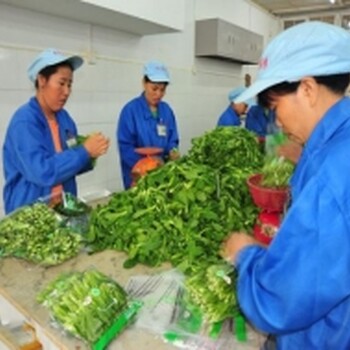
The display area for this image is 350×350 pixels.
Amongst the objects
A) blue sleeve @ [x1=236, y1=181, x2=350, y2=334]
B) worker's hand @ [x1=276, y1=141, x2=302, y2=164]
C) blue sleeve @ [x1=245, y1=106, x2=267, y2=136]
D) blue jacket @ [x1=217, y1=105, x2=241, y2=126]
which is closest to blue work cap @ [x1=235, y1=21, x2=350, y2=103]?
blue sleeve @ [x1=236, y1=181, x2=350, y2=334]

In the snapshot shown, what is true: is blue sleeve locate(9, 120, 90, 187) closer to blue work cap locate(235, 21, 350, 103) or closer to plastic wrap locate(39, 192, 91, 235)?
plastic wrap locate(39, 192, 91, 235)

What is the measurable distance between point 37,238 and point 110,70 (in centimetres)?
246

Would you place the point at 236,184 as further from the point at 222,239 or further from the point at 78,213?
the point at 78,213

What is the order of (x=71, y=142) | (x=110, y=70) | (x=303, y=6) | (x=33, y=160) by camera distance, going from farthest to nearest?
1. (x=303, y=6)
2. (x=110, y=70)
3. (x=71, y=142)
4. (x=33, y=160)

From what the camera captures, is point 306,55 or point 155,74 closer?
point 306,55

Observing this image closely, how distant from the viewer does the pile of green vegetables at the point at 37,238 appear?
4.22 feet

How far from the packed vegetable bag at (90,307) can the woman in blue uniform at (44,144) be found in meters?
0.71

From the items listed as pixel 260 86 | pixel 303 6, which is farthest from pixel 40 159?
pixel 303 6

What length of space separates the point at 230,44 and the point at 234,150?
3108 mm

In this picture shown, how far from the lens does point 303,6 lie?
19.6 feet

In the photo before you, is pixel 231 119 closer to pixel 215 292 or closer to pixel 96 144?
pixel 96 144

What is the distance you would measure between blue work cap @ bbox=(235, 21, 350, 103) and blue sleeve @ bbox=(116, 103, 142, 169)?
2.21m

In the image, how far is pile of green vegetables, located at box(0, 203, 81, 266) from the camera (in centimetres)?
129

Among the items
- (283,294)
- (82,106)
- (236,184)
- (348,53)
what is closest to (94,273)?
(283,294)
